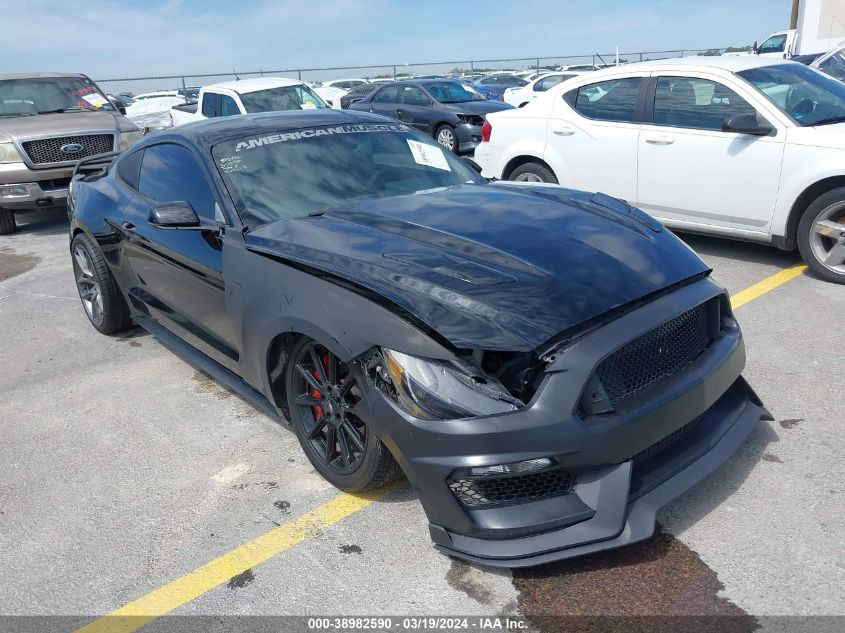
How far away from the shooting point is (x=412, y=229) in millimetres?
3248

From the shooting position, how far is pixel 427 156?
14.3ft

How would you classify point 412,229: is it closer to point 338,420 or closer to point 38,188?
point 338,420

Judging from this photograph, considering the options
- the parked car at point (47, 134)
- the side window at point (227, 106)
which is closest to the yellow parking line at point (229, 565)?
the parked car at point (47, 134)

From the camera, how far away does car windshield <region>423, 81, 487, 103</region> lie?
14.9m

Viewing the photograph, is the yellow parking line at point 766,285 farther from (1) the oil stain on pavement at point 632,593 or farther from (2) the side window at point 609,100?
(1) the oil stain on pavement at point 632,593

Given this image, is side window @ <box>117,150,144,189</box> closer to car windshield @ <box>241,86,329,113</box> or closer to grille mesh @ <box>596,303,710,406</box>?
grille mesh @ <box>596,303,710,406</box>

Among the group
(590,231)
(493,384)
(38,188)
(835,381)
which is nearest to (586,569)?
(493,384)

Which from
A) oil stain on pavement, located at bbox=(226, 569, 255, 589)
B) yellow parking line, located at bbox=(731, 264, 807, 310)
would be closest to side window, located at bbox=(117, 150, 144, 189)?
oil stain on pavement, located at bbox=(226, 569, 255, 589)

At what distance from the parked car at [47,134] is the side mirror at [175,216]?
6.60 meters

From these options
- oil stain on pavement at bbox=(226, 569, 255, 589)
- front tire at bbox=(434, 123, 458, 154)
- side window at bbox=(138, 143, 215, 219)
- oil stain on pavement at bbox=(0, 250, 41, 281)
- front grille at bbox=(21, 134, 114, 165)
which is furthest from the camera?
front tire at bbox=(434, 123, 458, 154)

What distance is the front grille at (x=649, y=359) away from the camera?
97.6 inches

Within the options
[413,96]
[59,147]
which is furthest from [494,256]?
[413,96]

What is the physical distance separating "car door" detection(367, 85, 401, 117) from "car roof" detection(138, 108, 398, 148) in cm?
1131

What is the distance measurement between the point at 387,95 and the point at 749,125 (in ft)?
38.0
